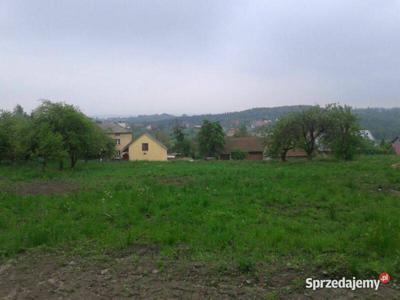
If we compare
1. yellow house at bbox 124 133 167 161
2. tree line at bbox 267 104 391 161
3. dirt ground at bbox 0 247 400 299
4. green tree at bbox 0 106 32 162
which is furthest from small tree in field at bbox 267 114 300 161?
dirt ground at bbox 0 247 400 299

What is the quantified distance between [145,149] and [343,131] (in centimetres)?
3502

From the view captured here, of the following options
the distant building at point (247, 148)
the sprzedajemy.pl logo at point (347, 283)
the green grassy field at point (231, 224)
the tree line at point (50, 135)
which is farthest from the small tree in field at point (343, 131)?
the sprzedajemy.pl logo at point (347, 283)

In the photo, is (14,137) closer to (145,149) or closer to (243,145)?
(145,149)

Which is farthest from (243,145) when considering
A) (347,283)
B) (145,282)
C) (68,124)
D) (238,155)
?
(145,282)

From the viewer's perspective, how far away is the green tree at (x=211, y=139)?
54.7 meters

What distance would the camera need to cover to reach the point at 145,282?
455cm

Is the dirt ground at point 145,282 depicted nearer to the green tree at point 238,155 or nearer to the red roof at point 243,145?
the green tree at point 238,155

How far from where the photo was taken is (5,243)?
21.0 ft

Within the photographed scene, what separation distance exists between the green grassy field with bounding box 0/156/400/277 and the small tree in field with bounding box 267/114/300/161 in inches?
821

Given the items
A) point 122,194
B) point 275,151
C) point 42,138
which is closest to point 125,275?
point 122,194

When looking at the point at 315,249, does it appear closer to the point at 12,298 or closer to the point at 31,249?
the point at 12,298

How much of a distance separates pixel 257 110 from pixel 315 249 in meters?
191

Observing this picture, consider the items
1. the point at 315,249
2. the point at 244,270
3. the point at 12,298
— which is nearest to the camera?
the point at 12,298

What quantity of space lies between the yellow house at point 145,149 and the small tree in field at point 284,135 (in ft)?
89.6
